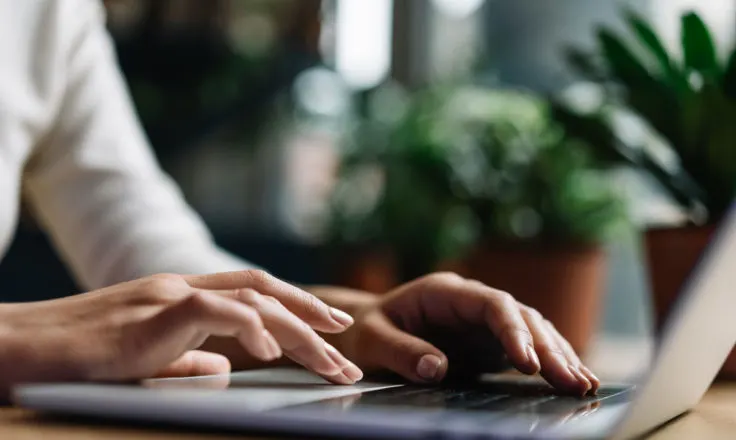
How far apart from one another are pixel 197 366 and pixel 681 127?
0.70 meters

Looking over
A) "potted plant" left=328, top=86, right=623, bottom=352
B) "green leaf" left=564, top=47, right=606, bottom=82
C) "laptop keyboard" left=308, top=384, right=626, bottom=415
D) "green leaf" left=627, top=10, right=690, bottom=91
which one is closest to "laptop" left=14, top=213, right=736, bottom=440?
"laptop keyboard" left=308, top=384, right=626, bottom=415

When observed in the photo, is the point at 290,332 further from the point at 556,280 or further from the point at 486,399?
the point at 556,280

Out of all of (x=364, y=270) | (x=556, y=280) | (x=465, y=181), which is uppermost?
(x=465, y=181)

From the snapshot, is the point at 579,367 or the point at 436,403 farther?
the point at 579,367

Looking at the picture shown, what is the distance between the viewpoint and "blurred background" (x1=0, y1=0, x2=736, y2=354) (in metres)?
1.48

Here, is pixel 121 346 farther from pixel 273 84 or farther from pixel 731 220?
pixel 273 84

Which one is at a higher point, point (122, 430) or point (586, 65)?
point (586, 65)

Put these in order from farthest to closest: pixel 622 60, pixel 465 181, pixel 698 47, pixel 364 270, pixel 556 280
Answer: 1. pixel 364 270
2. pixel 465 181
3. pixel 556 280
4. pixel 622 60
5. pixel 698 47

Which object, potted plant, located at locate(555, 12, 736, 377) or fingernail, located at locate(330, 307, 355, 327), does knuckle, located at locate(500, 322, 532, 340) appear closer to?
fingernail, located at locate(330, 307, 355, 327)

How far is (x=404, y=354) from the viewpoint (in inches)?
24.0

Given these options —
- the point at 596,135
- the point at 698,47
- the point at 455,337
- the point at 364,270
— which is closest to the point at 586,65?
the point at 596,135

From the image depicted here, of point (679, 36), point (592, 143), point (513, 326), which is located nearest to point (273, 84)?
point (592, 143)

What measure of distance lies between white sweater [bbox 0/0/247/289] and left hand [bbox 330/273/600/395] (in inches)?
11.5

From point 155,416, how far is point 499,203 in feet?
3.86
